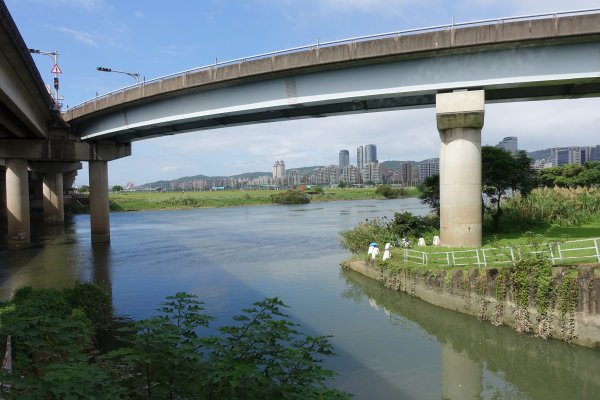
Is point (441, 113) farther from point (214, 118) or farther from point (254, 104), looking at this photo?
point (214, 118)

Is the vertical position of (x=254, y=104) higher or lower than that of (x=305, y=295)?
higher

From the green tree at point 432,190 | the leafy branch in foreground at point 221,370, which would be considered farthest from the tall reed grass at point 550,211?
the leafy branch in foreground at point 221,370

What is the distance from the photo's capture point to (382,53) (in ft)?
65.4

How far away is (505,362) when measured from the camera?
11.7 metres

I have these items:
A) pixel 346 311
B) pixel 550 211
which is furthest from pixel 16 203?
pixel 550 211

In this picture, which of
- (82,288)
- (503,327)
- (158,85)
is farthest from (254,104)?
(503,327)

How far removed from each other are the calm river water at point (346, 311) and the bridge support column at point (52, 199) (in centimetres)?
2524

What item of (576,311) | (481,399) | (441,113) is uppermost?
(441,113)

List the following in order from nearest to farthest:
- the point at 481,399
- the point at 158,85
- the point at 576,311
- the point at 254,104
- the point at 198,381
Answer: the point at 198,381 < the point at 481,399 < the point at 576,311 < the point at 254,104 < the point at 158,85

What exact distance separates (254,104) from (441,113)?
10244mm

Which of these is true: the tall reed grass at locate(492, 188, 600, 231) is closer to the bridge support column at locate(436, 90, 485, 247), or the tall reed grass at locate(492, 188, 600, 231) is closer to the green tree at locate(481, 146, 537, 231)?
the green tree at locate(481, 146, 537, 231)

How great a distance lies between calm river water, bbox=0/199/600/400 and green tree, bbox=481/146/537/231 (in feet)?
33.4

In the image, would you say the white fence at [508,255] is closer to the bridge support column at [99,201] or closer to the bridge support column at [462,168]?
the bridge support column at [462,168]

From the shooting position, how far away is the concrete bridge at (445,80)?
18.1 metres
